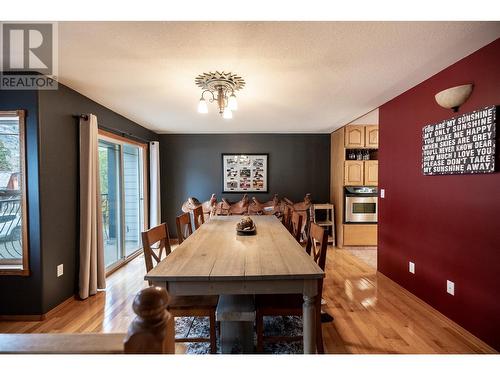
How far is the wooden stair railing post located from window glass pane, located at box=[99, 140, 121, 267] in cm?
367

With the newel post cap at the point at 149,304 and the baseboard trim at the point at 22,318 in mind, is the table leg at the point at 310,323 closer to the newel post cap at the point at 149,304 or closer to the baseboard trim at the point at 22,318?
the newel post cap at the point at 149,304

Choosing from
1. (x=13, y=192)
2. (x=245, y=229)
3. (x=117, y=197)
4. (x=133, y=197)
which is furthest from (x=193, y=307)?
(x=133, y=197)

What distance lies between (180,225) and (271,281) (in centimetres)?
134

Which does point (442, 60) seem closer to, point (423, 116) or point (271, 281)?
point (423, 116)

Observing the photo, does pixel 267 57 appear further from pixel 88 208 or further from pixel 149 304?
pixel 88 208

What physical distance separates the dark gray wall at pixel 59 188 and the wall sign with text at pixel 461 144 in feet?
11.9

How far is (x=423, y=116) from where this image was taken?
267 cm

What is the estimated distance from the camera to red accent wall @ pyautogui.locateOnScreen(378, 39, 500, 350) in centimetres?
194

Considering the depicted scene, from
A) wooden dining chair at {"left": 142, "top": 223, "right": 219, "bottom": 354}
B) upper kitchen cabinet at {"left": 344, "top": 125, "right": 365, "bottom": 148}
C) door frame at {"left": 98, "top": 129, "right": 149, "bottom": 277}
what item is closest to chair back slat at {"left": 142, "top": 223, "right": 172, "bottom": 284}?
wooden dining chair at {"left": 142, "top": 223, "right": 219, "bottom": 354}

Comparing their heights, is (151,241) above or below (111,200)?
below

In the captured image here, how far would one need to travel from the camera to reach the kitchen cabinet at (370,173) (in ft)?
16.0

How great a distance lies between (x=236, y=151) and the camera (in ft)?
18.3

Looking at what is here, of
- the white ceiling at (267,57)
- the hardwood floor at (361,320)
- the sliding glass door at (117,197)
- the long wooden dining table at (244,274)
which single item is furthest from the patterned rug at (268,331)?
the white ceiling at (267,57)

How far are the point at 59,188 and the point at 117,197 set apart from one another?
4.37ft
